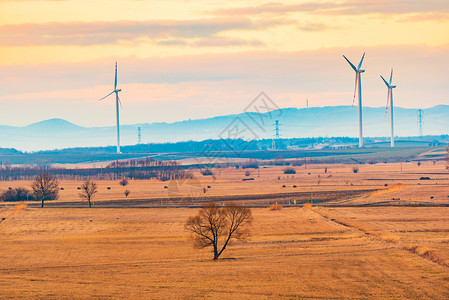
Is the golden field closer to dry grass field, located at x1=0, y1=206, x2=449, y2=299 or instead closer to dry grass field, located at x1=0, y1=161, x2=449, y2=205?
dry grass field, located at x1=0, y1=206, x2=449, y2=299

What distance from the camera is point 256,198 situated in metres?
139

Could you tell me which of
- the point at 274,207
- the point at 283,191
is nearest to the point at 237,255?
the point at 274,207

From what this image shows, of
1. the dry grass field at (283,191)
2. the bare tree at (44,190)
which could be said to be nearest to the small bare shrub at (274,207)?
the dry grass field at (283,191)

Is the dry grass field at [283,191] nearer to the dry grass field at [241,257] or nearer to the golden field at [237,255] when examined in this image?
the golden field at [237,255]

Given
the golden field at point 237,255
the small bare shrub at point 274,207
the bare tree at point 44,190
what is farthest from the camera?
the bare tree at point 44,190

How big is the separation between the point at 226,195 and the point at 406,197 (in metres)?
37.8

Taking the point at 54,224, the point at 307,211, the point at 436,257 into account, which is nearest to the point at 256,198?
the point at 307,211

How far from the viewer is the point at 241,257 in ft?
234

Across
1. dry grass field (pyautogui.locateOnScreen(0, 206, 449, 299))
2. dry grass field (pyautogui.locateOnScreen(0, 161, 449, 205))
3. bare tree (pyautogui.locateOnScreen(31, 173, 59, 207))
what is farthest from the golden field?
bare tree (pyautogui.locateOnScreen(31, 173, 59, 207))

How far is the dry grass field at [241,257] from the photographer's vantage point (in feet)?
177

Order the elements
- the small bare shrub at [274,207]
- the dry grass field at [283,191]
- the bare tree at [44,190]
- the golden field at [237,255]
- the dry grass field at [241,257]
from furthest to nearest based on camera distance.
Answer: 1. the bare tree at [44,190]
2. the dry grass field at [283,191]
3. the small bare shrub at [274,207]
4. the golden field at [237,255]
5. the dry grass field at [241,257]

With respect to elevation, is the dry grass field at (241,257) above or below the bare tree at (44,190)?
below

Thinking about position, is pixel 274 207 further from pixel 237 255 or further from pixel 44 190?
pixel 44 190

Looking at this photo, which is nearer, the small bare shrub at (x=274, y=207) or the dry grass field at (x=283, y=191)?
the small bare shrub at (x=274, y=207)
